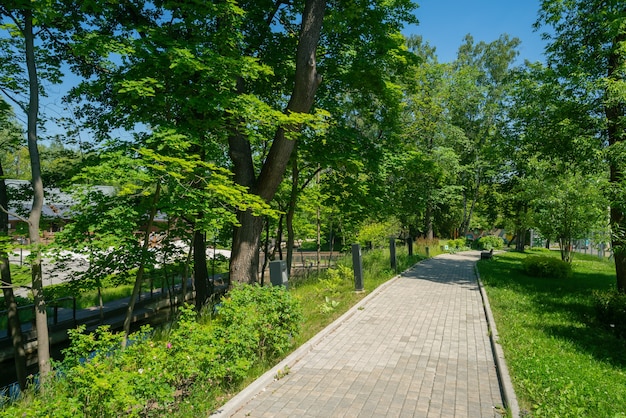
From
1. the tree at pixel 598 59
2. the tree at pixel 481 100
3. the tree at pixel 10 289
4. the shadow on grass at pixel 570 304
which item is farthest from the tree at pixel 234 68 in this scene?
the tree at pixel 481 100

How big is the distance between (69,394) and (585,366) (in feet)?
22.9

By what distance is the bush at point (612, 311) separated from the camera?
26.0ft

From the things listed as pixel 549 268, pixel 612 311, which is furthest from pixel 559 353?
pixel 549 268

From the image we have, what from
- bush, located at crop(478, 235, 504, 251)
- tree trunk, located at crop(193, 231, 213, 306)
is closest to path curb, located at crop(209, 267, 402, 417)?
tree trunk, located at crop(193, 231, 213, 306)

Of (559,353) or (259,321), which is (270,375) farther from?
(559,353)

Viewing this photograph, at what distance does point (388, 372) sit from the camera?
18.9 ft

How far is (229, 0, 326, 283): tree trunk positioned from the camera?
9.51m

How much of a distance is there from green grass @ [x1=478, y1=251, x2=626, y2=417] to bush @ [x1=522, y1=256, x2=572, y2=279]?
3200mm

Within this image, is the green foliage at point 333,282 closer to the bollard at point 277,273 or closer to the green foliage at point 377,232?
the bollard at point 277,273

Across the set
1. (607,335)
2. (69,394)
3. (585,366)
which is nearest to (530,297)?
(607,335)

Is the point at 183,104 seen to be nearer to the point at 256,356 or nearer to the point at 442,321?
the point at 256,356

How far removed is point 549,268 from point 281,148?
12577mm

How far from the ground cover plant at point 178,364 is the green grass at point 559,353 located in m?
3.41

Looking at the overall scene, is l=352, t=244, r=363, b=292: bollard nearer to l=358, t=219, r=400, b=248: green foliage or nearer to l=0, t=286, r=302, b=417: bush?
l=0, t=286, r=302, b=417: bush
